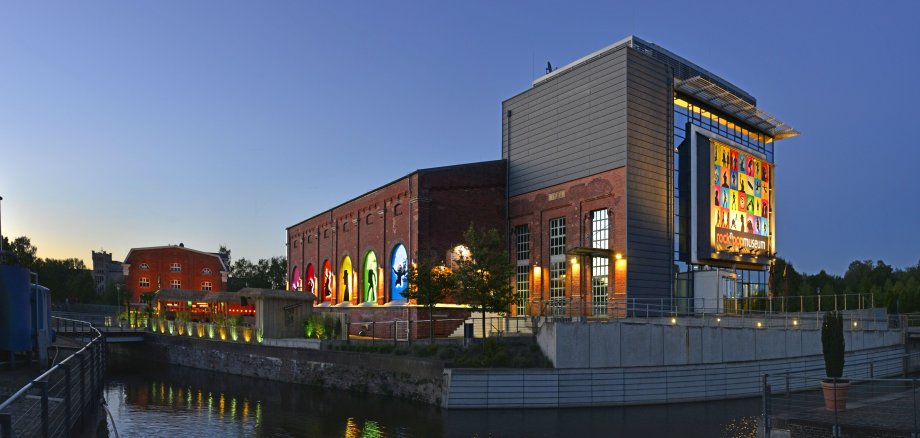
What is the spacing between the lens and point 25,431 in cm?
790

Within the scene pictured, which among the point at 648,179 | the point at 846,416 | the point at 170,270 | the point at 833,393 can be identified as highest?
the point at 648,179

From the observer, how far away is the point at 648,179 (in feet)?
119

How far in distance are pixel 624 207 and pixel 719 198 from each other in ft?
22.3

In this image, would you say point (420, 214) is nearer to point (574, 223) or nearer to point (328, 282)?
point (574, 223)

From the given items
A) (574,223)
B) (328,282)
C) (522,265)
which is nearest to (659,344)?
(574,223)

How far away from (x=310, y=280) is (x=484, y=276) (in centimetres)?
3487

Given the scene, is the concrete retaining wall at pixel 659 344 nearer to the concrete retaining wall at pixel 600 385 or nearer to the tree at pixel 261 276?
the concrete retaining wall at pixel 600 385

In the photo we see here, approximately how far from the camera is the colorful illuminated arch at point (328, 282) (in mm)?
55078

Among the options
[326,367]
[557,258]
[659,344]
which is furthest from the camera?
[557,258]

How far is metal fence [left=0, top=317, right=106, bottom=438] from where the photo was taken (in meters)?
7.30

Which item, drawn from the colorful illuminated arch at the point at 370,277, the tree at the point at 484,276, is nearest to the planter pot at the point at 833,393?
the tree at the point at 484,276

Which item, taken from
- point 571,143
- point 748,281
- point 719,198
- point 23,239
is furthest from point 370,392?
point 23,239

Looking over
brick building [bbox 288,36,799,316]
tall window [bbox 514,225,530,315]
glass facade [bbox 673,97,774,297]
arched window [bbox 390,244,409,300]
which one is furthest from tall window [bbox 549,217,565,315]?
arched window [bbox 390,244,409,300]

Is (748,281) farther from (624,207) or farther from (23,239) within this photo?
(23,239)
